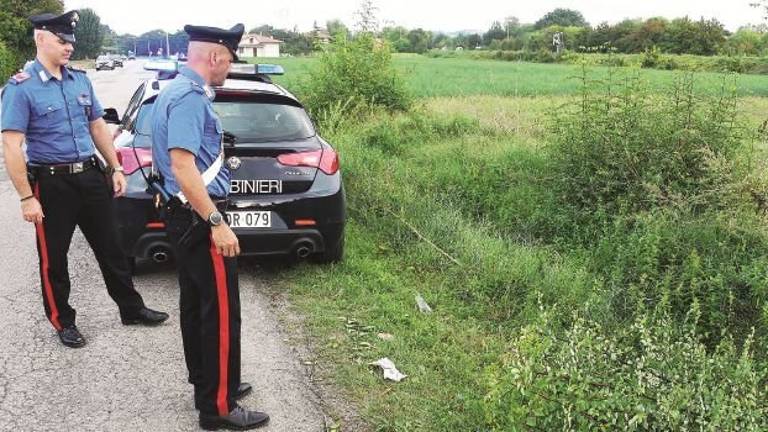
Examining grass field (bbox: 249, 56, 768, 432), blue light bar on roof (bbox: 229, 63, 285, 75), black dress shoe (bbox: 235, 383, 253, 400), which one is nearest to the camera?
grass field (bbox: 249, 56, 768, 432)

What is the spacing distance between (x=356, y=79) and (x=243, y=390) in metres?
10.1

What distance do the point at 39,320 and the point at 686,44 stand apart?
60980 mm

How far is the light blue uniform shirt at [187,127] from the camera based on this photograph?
2.96 metres

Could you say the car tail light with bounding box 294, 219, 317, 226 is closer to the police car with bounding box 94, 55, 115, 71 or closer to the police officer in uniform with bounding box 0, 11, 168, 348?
the police officer in uniform with bounding box 0, 11, 168, 348

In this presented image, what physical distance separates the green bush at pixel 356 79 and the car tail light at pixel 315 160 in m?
7.45

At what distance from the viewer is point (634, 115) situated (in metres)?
6.62

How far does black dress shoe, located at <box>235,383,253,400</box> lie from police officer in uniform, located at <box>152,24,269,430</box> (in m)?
0.07

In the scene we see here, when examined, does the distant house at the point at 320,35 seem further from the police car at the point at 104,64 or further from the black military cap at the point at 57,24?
the police car at the point at 104,64

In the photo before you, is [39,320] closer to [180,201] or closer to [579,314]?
[180,201]

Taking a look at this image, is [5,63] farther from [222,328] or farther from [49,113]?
[222,328]

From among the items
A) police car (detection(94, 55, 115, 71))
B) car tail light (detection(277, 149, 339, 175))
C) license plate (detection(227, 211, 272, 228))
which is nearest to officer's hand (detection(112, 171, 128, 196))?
license plate (detection(227, 211, 272, 228))

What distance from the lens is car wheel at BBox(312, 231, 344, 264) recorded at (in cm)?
541

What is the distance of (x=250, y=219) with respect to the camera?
5008 millimetres

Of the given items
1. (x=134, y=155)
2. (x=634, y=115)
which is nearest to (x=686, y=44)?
(x=634, y=115)
